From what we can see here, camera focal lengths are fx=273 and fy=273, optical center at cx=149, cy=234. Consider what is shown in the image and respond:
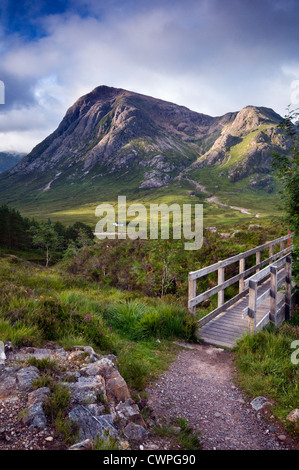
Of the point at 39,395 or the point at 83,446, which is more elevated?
the point at 39,395

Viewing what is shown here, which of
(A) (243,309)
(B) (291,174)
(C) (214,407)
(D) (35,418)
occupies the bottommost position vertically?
(C) (214,407)

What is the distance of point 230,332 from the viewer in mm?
7426

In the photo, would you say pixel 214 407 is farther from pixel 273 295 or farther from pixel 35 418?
pixel 273 295

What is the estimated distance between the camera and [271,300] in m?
7.30

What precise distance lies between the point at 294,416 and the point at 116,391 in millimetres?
2420

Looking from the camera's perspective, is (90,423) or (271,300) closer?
(90,423)

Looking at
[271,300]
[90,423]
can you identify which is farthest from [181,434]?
[271,300]

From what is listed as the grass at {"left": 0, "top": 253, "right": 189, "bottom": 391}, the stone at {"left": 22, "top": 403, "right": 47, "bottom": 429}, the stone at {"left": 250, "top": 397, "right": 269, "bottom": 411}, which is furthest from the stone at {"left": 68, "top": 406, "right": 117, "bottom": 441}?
the stone at {"left": 250, "top": 397, "right": 269, "bottom": 411}

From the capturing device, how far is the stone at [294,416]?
3631 mm

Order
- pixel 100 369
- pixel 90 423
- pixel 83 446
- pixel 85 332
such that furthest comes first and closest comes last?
pixel 85 332
pixel 100 369
pixel 90 423
pixel 83 446

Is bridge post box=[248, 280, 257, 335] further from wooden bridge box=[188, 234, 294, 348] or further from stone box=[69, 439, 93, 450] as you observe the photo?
stone box=[69, 439, 93, 450]

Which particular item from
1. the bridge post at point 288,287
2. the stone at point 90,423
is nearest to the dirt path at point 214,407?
the stone at point 90,423

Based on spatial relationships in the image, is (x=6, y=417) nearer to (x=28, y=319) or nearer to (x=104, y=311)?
(x=28, y=319)

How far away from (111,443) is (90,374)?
1202mm
